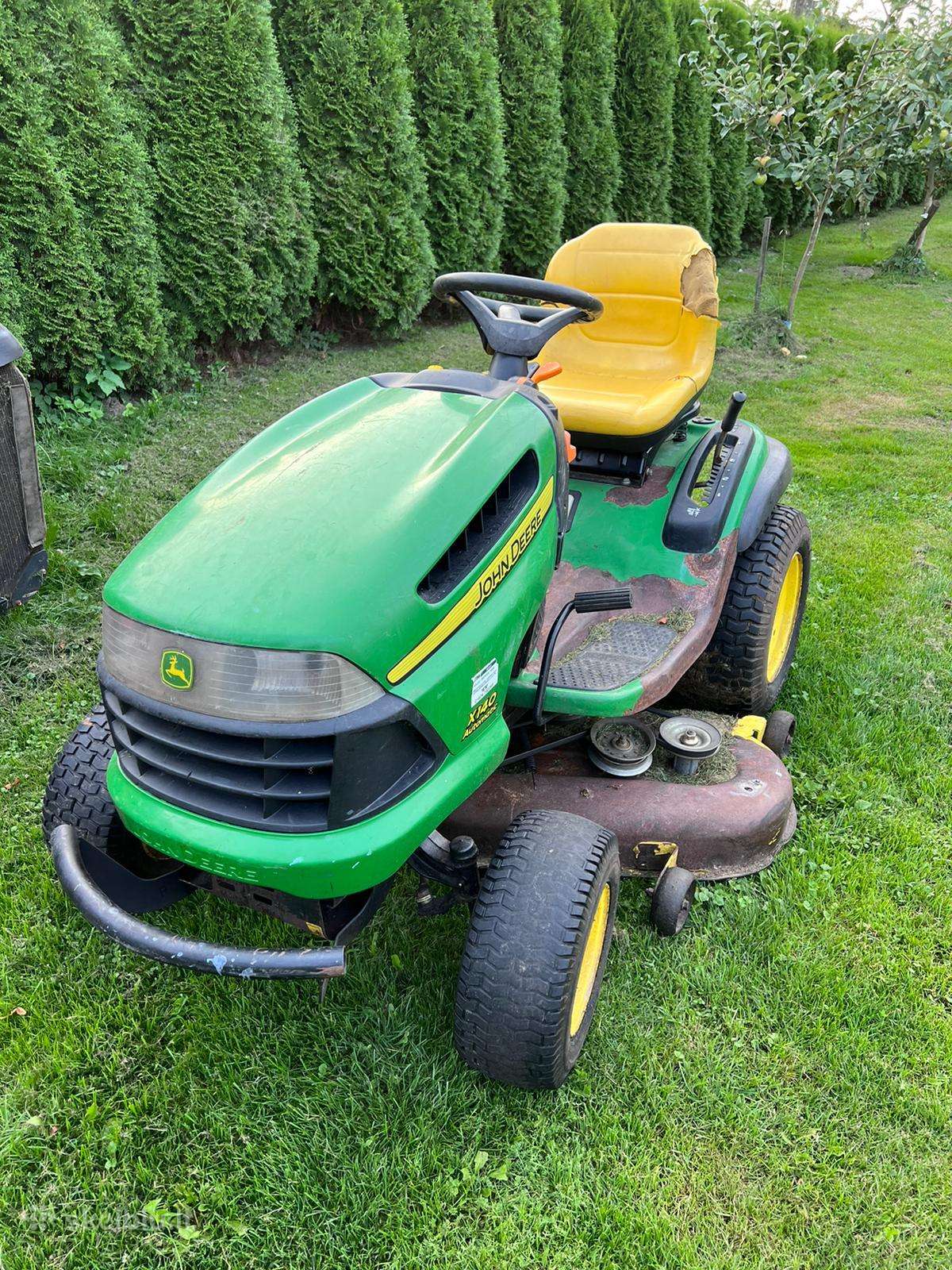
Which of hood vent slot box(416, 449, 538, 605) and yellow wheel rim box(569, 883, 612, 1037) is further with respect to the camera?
yellow wheel rim box(569, 883, 612, 1037)

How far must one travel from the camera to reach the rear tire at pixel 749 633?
9.46ft

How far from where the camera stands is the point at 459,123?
6.70 metres

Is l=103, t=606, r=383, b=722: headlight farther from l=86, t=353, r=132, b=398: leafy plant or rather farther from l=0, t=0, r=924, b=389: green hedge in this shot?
l=86, t=353, r=132, b=398: leafy plant

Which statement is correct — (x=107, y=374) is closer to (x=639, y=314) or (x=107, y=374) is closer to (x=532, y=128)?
(x=639, y=314)

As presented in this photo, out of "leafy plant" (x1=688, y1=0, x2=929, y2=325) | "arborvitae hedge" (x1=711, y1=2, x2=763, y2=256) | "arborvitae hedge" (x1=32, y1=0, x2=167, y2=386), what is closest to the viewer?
"arborvitae hedge" (x1=32, y1=0, x2=167, y2=386)

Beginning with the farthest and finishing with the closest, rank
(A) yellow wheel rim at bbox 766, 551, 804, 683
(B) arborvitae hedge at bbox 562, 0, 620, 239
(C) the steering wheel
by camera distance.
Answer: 1. (B) arborvitae hedge at bbox 562, 0, 620, 239
2. (A) yellow wheel rim at bbox 766, 551, 804, 683
3. (C) the steering wheel

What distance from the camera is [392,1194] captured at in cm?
178

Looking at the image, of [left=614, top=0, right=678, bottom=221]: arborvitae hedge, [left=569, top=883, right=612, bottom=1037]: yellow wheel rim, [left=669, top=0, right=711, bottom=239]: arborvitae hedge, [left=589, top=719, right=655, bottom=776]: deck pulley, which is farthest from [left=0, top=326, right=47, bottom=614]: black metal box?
[left=669, top=0, right=711, bottom=239]: arborvitae hedge

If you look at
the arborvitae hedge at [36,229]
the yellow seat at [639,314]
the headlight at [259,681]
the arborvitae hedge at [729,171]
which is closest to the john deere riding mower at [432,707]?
the headlight at [259,681]

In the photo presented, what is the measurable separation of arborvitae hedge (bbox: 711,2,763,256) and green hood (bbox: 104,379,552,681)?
9571mm

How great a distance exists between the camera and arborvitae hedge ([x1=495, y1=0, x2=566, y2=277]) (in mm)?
→ 7324

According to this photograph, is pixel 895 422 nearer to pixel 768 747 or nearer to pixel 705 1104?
pixel 768 747

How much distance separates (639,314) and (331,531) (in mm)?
2049

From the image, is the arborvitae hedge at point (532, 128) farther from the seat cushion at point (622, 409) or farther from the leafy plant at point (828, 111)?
the seat cushion at point (622, 409)
